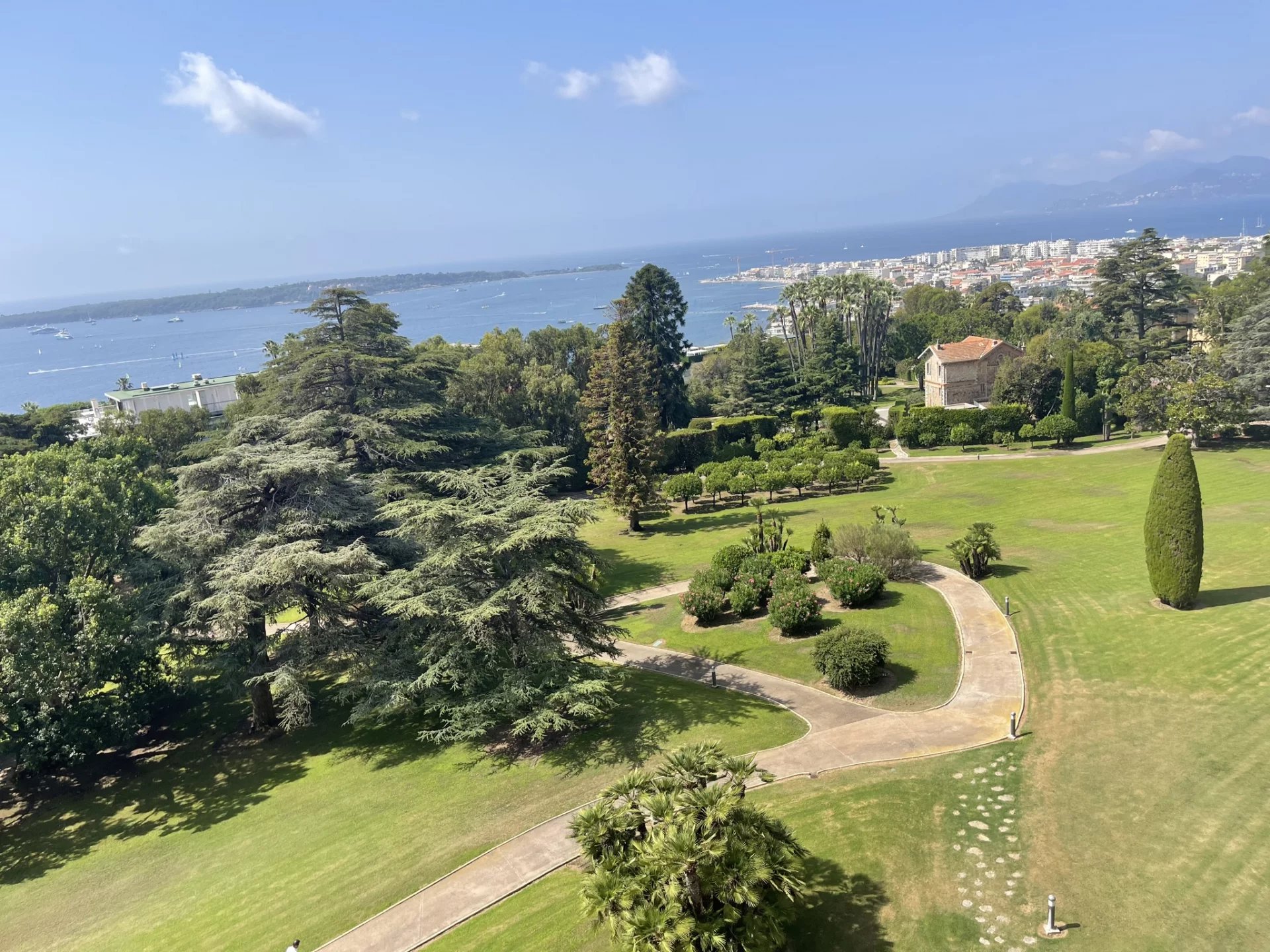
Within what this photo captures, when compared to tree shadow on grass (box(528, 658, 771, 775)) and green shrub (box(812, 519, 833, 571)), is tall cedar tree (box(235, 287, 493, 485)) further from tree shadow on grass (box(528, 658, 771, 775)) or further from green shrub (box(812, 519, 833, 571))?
green shrub (box(812, 519, 833, 571))

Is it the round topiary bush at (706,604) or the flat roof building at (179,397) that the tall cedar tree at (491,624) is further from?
the flat roof building at (179,397)

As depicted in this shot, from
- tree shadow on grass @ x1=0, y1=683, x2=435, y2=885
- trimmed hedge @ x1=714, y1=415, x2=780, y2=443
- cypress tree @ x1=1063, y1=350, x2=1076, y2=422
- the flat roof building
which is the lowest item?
tree shadow on grass @ x1=0, y1=683, x2=435, y2=885

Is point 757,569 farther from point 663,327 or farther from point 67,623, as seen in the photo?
point 663,327

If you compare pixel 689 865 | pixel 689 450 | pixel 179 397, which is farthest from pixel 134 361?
pixel 689 865

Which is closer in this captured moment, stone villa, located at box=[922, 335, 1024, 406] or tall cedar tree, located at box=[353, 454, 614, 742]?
tall cedar tree, located at box=[353, 454, 614, 742]

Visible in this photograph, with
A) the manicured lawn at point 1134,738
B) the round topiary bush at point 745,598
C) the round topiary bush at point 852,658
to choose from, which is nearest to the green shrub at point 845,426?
the manicured lawn at point 1134,738

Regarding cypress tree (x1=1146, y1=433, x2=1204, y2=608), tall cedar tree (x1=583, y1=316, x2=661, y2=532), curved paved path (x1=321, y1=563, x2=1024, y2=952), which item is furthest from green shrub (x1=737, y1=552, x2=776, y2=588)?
tall cedar tree (x1=583, y1=316, x2=661, y2=532)

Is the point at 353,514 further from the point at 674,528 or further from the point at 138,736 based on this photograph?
the point at 674,528

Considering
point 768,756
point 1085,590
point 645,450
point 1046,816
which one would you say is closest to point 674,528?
point 645,450
